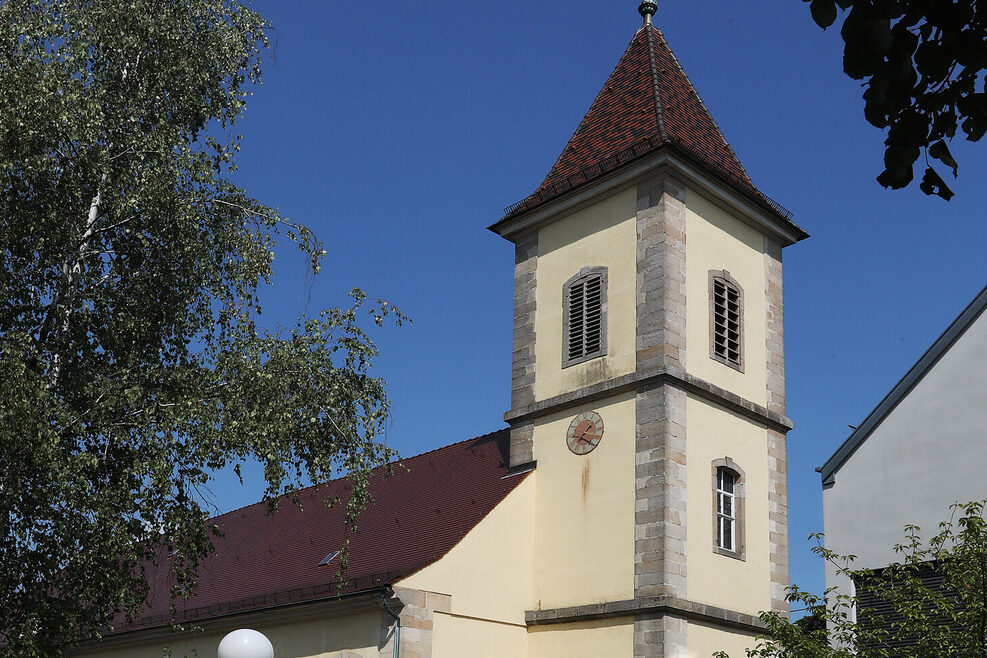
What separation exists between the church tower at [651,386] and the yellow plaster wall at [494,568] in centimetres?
29

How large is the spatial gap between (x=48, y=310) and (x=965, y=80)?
38.9ft

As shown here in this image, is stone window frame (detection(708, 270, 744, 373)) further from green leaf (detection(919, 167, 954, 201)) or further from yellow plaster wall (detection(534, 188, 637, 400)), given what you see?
green leaf (detection(919, 167, 954, 201))

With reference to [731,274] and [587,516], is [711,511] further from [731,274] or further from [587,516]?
[731,274]

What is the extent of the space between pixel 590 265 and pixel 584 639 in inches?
279

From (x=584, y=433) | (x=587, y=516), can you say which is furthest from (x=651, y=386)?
(x=587, y=516)

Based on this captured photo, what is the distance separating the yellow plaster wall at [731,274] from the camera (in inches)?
854

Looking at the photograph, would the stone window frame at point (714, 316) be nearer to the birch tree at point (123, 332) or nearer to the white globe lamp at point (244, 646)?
the birch tree at point (123, 332)

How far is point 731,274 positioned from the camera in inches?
909

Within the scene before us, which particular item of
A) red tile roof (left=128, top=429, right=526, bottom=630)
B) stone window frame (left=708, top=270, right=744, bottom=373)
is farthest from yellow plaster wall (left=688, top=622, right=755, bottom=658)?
stone window frame (left=708, top=270, right=744, bottom=373)

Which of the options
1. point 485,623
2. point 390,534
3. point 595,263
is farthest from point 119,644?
point 595,263

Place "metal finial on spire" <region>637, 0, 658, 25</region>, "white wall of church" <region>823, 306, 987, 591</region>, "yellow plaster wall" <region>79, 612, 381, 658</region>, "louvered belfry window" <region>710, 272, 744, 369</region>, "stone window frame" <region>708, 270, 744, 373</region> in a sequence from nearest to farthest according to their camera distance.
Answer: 1. "yellow plaster wall" <region>79, 612, 381, 658</region>
2. "white wall of church" <region>823, 306, 987, 591</region>
3. "stone window frame" <region>708, 270, 744, 373</region>
4. "louvered belfry window" <region>710, 272, 744, 369</region>
5. "metal finial on spire" <region>637, 0, 658, 25</region>

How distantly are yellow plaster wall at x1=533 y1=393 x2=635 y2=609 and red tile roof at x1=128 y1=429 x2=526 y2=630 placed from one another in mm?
905

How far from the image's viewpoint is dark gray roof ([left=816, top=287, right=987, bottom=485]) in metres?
20.4

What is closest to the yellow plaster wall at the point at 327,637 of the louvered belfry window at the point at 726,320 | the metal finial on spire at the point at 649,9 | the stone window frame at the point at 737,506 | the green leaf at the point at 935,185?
the stone window frame at the point at 737,506
